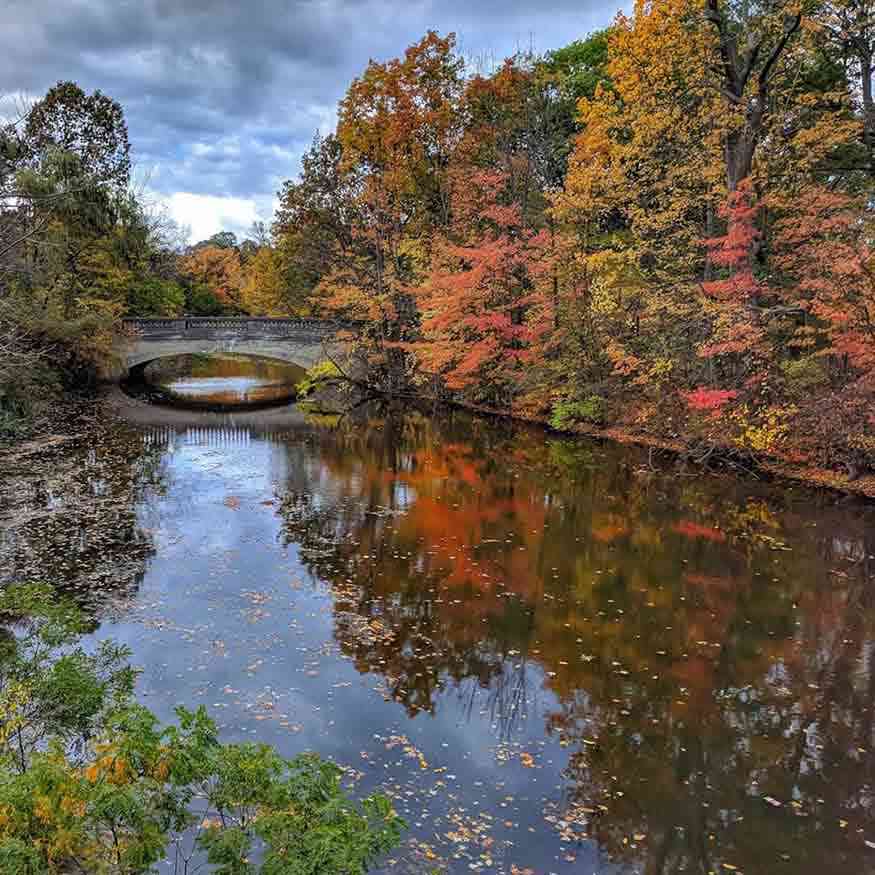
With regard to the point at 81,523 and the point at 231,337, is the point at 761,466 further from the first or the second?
the point at 231,337

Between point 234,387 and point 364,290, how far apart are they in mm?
12980

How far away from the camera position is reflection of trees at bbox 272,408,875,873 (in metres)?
6.38

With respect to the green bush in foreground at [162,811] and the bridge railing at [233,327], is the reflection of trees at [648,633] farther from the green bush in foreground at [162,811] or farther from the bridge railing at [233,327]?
the bridge railing at [233,327]

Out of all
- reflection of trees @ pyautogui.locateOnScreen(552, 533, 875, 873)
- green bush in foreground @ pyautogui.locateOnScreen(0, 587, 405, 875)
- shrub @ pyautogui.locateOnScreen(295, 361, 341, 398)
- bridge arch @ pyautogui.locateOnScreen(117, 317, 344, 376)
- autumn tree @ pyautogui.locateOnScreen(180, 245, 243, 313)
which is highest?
autumn tree @ pyautogui.locateOnScreen(180, 245, 243, 313)

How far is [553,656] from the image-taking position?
920cm

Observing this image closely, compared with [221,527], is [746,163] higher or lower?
higher

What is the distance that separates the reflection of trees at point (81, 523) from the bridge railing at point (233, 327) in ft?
62.1

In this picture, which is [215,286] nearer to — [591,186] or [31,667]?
[591,186]

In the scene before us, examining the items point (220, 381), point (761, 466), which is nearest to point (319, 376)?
point (220, 381)

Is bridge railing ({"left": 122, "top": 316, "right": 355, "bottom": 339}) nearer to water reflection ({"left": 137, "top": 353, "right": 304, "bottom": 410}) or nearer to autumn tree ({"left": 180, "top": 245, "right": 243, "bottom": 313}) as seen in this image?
water reflection ({"left": 137, "top": 353, "right": 304, "bottom": 410})

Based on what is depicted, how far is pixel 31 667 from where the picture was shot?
19.7 ft

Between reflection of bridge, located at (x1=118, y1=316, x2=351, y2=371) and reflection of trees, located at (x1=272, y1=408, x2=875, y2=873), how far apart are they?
22.0 m

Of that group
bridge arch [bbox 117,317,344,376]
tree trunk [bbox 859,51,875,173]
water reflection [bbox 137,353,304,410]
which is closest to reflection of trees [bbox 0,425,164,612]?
water reflection [bbox 137,353,304,410]

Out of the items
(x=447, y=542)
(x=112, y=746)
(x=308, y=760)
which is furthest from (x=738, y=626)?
(x=112, y=746)
